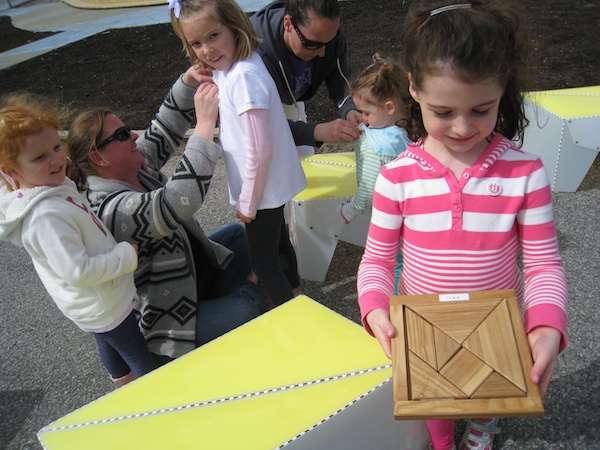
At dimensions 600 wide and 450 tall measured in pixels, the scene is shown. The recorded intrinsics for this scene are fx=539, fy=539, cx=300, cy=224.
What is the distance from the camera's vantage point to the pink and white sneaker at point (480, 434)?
1851mm

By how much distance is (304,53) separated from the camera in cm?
255

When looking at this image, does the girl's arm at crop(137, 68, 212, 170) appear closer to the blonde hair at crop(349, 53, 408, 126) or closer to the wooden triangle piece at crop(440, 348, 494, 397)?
the blonde hair at crop(349, 53, 408, 126)

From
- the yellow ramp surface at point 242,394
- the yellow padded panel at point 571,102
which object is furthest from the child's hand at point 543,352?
the yellow padded panel at point 571,102

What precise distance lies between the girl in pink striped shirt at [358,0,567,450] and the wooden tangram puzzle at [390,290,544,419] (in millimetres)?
46

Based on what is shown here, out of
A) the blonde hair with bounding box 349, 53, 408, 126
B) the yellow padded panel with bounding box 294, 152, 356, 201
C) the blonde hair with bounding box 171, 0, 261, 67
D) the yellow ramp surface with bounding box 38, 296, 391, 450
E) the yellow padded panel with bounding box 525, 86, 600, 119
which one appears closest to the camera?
the yellow ramp surface with bounding box 38, 296, 391, 450

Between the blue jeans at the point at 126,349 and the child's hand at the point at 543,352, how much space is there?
154 cm

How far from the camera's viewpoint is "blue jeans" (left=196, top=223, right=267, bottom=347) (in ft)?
8.22

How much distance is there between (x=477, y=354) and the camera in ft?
4.07

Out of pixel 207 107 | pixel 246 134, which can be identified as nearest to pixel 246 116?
pixel 246 134

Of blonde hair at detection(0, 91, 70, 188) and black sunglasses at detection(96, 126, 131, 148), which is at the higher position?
blonde hair at detection(0, 91, 70, 188)

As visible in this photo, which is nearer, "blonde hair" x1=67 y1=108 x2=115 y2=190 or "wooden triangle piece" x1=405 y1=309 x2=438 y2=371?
"wooden triangle piece" x1=405 y1=309 x2=438 y2=371

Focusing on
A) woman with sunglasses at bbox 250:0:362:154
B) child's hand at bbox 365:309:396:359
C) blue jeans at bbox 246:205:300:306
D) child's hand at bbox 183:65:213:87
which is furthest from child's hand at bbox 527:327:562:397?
child's hand at bbox 183:65:213:87

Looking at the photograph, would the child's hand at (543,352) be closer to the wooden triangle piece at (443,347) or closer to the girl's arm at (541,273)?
the girl's arm at (541,273)

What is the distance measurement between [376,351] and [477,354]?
62 centimetres
